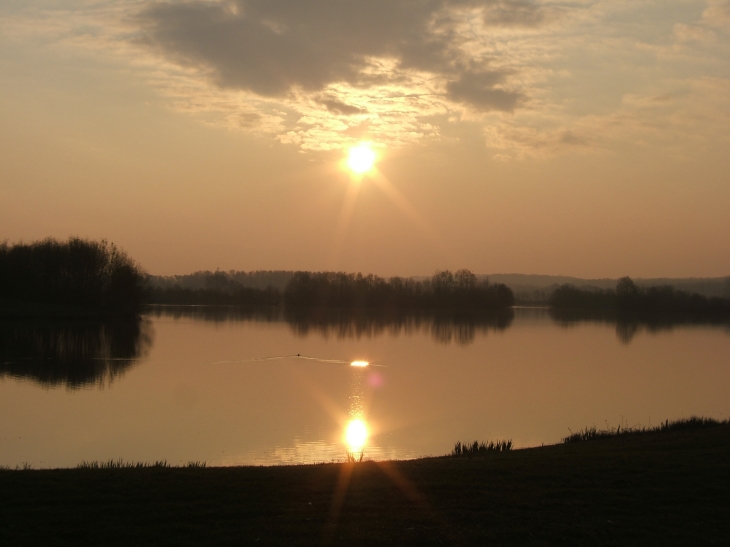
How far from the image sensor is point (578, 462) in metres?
9.19

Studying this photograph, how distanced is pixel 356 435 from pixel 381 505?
342 inches

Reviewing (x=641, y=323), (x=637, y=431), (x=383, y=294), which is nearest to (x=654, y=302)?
(x=641, y=323)

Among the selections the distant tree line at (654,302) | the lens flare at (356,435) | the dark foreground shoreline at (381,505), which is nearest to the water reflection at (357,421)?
the lens flare at (356,435)

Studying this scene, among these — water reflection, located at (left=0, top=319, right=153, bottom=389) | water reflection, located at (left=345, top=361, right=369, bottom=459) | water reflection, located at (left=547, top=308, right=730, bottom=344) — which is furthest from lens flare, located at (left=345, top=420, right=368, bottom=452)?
water reflection, located at (left=547, top=308, right=730, bottom=344)

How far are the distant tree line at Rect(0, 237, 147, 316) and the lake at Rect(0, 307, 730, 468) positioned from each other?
24.6 meters

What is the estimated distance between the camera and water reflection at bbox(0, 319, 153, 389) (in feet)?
78.1

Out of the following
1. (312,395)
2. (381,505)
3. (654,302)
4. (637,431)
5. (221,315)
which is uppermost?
(654,302)

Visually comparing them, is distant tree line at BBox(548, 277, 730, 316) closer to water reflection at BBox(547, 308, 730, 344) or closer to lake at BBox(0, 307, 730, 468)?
water reflection at BBox(547, 308, 730, 344)

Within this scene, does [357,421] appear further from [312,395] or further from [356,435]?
[312,395]

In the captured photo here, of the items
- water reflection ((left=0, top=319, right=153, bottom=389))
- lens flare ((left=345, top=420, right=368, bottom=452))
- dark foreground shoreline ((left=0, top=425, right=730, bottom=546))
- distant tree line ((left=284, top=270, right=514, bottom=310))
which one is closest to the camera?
dark foreground shoreline ((left=0, top=425, right=730, bottom=546))

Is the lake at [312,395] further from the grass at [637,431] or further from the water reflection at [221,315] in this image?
the water reflection at [221,315]

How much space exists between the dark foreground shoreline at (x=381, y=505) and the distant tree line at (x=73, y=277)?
63.5 meters

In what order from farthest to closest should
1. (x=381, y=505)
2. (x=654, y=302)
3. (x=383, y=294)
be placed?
(x=383, y=294) → (x=654, y=302) → (x=381, y=505)

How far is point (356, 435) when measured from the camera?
15.5m
